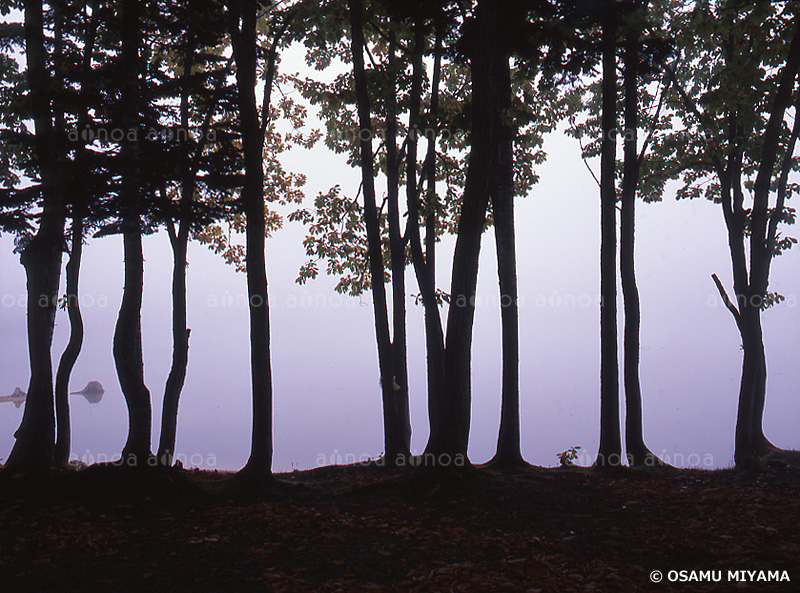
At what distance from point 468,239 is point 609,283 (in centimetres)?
481

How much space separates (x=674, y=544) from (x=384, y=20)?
13448 mm

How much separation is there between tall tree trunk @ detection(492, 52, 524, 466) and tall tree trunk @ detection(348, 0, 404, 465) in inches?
117

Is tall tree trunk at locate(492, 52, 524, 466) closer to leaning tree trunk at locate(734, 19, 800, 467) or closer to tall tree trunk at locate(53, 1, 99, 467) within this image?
leaning tree trunk at locate(734, 19, 800, 467)

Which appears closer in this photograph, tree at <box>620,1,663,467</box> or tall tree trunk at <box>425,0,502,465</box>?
tall tree trunk at <box>425,0,502,465</box>

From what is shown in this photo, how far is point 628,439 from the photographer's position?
1370 cm

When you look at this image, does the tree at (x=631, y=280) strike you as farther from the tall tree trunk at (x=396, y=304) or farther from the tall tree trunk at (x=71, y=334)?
the tall tree trunk at (x=71, y=334)

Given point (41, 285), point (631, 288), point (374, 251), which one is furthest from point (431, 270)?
point (41, 285)

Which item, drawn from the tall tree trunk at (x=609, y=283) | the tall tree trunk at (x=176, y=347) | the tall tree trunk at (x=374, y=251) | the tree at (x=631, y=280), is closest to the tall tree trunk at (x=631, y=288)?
the tree at (x=631, y=280)

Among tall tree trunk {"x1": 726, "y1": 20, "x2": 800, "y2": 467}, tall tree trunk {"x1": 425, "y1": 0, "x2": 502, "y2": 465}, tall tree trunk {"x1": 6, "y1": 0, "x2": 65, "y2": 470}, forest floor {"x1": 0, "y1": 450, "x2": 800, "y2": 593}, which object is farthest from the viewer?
tall tree trunk {"x1": 726, "y1": 20, "x2": 800, "y2": 467}

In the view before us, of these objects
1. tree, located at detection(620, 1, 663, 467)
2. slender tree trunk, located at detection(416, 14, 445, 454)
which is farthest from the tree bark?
tree, located at detection(620, 1, 663, 467)

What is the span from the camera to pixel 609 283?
1303 centimetres

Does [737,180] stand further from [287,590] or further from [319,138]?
[287,590]

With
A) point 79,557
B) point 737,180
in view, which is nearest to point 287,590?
point 79,557

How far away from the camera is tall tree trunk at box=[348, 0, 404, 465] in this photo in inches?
545
